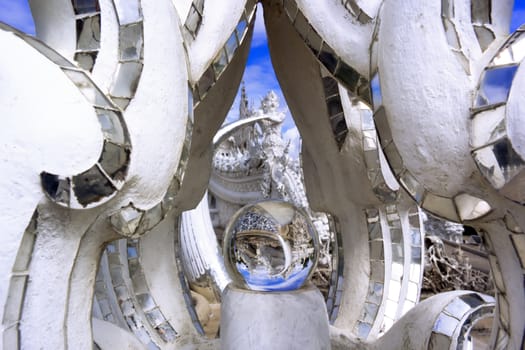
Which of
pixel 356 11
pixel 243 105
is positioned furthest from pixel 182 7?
pixel 243 105

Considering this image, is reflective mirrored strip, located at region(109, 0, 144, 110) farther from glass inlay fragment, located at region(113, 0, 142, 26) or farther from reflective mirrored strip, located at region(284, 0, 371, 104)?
reflective mirrored strip, located at region(284, 0, 371, 104)

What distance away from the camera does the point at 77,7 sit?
0.60 metres

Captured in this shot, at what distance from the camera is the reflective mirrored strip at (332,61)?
0.76m

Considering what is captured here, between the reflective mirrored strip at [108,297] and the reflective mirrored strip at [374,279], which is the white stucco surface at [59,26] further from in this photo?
the reflective mirrored strip at [374,279]

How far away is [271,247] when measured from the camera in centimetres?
89

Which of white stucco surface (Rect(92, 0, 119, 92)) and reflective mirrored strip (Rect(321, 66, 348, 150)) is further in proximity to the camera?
reflective mirrored strip (Rect(321, 66, 348, 150))

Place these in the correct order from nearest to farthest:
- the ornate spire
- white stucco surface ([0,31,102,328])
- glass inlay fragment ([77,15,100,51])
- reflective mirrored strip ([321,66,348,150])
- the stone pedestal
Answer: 1. white stucco surface ([0,31,102,328])
2. glass inlay fragment ([77,15,100,51])
3. the stone pedestal
4. reflective mirrored strip ([321,66,348,150])
5. the ornate spire

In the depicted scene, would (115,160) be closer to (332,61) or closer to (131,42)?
(131,42)

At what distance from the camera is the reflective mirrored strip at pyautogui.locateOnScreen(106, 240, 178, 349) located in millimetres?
1229

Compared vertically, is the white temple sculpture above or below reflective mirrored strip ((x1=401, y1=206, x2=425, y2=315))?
above

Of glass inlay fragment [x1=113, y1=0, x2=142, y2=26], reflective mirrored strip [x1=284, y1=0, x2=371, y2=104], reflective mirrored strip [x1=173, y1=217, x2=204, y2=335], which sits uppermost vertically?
glass inlay fragment [x1=113, y1=0, x2=142, y2=26]

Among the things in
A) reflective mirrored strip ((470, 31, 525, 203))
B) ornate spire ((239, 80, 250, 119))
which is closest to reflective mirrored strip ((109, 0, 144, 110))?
reflective mirrored strip ((470, 31, 525, 203))

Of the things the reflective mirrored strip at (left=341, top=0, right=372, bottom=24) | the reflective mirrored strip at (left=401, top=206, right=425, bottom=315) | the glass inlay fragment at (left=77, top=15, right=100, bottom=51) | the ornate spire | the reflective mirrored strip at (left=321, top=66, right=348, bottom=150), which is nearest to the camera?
the glass inlay fragment at (left=77, top=15, right=100, bottom=51)

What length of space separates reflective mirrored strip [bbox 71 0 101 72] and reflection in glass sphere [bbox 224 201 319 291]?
0.42m
